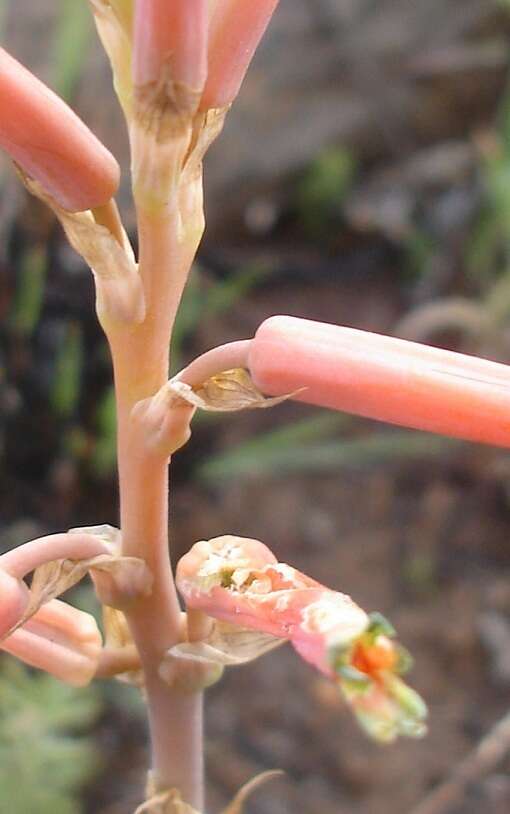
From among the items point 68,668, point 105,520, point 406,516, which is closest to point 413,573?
point 406,516

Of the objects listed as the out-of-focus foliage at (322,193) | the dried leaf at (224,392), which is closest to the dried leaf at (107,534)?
the dried leaf at (224,392)

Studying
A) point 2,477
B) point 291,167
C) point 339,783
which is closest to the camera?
point 339,783

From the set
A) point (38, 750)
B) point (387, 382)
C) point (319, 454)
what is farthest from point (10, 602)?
point (319, 454)

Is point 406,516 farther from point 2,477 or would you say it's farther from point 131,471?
point 131,471

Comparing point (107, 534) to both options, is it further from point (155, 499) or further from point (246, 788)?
point (246, 788)

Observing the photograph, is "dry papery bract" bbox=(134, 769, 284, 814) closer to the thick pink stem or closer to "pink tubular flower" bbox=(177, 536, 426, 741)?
the thick pink stem

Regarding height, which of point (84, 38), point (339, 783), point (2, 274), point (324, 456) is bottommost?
point (339, 783)
